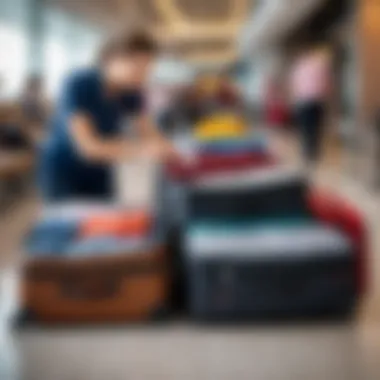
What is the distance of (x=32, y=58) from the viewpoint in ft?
32.4

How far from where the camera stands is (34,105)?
345 inches

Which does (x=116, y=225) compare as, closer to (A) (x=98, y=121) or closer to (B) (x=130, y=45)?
(A) (x=98, y=121)

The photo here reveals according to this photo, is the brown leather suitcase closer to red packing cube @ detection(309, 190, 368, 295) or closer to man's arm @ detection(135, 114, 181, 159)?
man's arm @ detection(135, 114, 181, 159)

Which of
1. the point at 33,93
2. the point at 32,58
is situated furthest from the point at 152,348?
the point at 32,58

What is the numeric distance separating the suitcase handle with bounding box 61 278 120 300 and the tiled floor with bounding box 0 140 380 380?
0.15 meters

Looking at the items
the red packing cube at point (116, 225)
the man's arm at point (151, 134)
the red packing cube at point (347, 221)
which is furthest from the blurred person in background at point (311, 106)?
the red packing cube at point (116, 225)

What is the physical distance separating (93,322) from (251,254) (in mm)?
729

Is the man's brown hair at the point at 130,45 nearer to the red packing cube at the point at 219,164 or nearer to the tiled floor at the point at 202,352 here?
the tiled floor at the point at 202,352

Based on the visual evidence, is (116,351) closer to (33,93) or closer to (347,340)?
(347,340)

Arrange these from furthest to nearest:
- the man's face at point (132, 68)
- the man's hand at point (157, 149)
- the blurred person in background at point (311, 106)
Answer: the blurred person in background at point (311, 106)
the man's hand at point (157, 149)
the man's face at point (132, 68)

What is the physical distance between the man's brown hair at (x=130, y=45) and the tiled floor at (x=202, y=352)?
3.72 ft

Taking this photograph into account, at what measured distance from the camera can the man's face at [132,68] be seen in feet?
10.8

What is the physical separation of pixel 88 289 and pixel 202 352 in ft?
Result: 2.05

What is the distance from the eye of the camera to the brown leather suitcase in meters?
3.56
